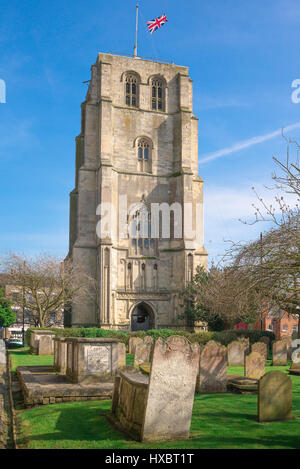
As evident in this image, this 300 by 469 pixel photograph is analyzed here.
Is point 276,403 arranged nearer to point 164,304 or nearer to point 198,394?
point 198,394

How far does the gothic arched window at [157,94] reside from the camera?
44.0m

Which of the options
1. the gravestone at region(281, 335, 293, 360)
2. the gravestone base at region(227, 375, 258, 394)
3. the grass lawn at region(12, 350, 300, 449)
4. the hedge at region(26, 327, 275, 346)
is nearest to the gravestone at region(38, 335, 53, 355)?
the hedge at region(26, 327, 275, 346)

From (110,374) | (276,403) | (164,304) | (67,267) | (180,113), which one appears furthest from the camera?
(180,113)

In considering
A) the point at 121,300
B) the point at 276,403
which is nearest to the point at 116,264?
the point at 121,300

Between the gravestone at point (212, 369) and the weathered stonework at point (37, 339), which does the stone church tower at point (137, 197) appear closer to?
the weathered stonework at point (37, 339)

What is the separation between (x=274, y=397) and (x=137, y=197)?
33.6 metres

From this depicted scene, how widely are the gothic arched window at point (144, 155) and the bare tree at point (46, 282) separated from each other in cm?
1143

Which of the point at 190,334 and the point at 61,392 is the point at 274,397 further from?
the point at 190,334

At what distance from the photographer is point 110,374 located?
1151cm

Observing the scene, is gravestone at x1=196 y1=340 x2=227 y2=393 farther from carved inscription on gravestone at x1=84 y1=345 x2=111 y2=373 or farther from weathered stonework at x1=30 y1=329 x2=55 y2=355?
weathered stonework at x1=30 y1=329 x2=55 y2=355

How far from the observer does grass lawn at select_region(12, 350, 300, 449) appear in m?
6.77

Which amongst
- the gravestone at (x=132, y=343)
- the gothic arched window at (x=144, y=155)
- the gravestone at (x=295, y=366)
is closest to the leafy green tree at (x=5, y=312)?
the gothic arched window at (x=144, y=155)

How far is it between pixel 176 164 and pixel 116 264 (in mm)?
10896
